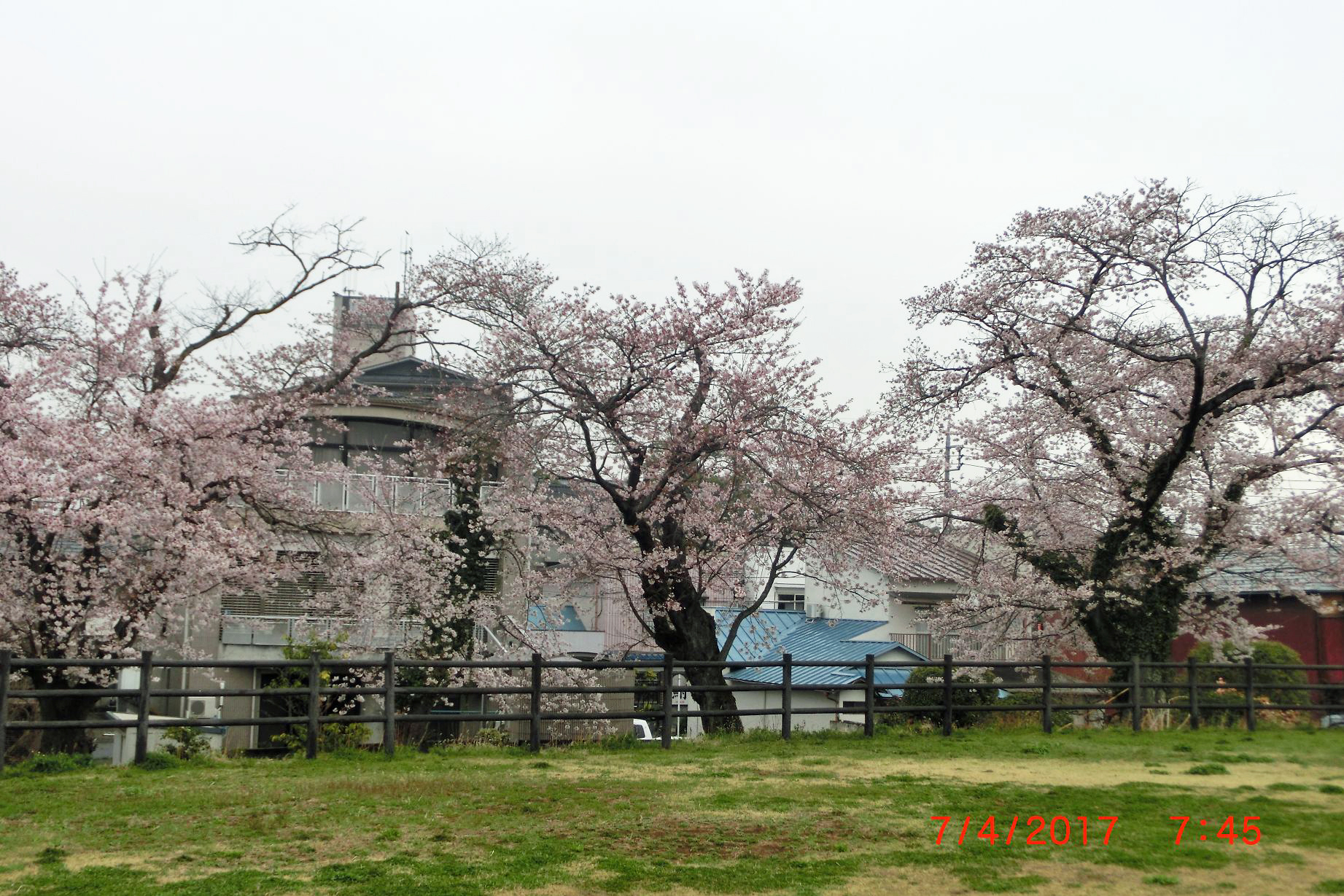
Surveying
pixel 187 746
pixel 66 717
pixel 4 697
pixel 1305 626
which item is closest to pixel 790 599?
pixel 1305 626

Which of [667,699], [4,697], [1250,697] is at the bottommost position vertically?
[1250,697]

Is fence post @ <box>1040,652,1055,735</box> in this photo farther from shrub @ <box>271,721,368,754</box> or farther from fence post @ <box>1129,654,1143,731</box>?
shrub @ <box>271,721,368,754</box>

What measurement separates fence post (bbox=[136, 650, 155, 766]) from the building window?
1330 inches

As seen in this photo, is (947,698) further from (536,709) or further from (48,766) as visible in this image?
(48,766)

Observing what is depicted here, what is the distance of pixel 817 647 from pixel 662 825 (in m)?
30.6

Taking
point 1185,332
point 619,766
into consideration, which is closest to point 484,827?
point 619,766

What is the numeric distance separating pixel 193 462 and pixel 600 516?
22.9ft

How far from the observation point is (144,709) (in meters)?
12.4

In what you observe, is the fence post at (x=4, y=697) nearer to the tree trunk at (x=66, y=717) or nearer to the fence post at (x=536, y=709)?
the tree trunk at (x=66, y=717)

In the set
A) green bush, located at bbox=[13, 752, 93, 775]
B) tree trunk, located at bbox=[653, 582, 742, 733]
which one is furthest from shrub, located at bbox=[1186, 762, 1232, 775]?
green bush, located at bbox=[13, 752, 93, 775]

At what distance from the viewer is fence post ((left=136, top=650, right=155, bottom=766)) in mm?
12320

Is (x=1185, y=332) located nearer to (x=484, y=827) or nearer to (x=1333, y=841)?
(x=1333, y=841)

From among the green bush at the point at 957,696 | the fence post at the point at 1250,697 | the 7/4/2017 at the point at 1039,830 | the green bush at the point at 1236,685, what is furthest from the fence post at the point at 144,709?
the fence post at the point at 1250,697

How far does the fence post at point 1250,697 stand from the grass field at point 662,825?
15.1ft
